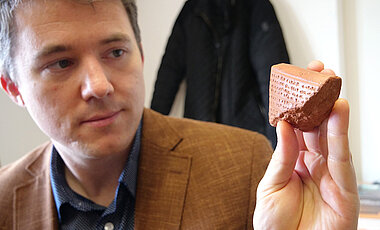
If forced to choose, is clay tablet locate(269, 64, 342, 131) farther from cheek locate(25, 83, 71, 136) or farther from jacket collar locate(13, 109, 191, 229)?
cheek locate(25, 83, 71, 136)

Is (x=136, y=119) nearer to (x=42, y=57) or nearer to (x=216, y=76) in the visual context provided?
(x=42, y=57)

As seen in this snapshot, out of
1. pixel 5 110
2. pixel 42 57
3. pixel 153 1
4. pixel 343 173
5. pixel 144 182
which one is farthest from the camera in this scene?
pixel 153 1

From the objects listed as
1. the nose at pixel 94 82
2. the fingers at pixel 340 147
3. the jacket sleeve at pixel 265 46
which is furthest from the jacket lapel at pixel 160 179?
the jacket sleeve at pixel 265 46

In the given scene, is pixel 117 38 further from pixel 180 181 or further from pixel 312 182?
pixel 312 182

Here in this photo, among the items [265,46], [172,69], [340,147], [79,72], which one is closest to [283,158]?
[340,147]

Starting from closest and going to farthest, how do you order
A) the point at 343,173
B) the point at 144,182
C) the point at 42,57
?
the point at 343,173
the point at 42,57
the point at 144,182

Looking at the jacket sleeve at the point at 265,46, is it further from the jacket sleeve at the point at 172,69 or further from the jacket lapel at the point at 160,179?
the jacket lapel at the point at 160,179

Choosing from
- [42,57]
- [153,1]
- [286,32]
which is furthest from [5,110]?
[286,32]
